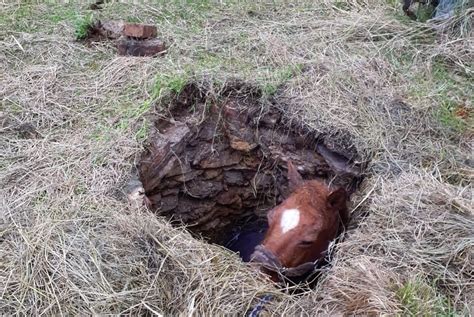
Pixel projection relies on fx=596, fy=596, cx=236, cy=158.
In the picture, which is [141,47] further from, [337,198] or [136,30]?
[337,198]

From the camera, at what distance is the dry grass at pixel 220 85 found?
2.49 meters

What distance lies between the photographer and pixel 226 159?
3.77 meters

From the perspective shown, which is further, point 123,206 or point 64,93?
point 64,93

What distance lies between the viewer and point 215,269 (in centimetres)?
264

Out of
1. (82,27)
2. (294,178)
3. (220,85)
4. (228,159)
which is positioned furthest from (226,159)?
(82,27)

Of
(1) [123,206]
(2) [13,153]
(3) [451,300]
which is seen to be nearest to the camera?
(3) [451,300]

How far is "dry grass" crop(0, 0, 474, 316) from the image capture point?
2.49 m

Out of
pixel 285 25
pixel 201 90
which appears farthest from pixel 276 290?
pixel 285 25

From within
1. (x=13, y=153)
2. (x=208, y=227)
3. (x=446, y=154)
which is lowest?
(x=208, y=227)

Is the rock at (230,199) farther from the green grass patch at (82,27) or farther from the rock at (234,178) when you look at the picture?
the green grass patch at (82,27)

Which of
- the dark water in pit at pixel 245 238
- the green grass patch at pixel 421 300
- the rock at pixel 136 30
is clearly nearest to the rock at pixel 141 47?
the rock at pixel 136 30

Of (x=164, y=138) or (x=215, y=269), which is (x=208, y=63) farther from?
(x=215, y=269)

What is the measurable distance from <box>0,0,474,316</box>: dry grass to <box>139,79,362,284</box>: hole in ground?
0.35 feet

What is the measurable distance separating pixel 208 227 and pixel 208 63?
1.08 m
